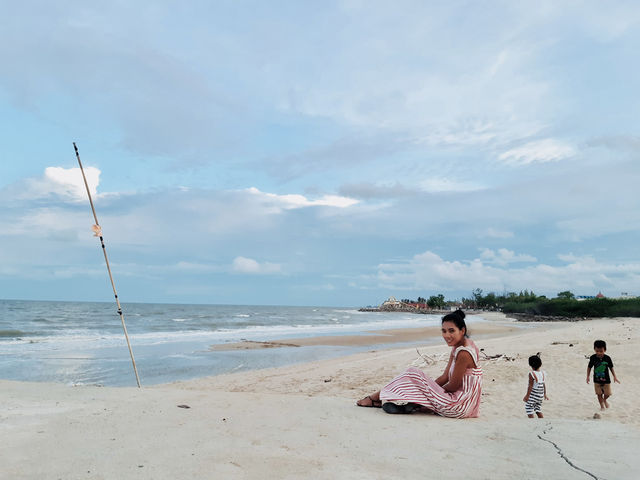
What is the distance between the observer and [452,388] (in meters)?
5.48

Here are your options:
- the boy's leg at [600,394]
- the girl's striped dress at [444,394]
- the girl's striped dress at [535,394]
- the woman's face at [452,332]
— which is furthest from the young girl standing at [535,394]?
the woman's face at [452,332]

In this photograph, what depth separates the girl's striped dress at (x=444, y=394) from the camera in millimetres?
5301

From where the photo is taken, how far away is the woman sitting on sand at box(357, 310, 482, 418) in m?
5.31

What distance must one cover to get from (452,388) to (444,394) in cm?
16

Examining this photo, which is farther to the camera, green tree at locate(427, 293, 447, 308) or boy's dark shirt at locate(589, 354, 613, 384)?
green tree at locate(427, 293, 447, 308)

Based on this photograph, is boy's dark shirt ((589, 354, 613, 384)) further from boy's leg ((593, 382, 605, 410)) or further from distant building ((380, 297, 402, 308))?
distant building ((380, 297, 402, 308))

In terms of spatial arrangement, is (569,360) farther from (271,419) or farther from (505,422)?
(271,419)

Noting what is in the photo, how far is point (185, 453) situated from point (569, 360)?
11.1 m

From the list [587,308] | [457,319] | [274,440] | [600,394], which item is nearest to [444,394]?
[457,319]

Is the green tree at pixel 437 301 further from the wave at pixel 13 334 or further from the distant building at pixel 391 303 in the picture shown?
the wave at pixel 13 334

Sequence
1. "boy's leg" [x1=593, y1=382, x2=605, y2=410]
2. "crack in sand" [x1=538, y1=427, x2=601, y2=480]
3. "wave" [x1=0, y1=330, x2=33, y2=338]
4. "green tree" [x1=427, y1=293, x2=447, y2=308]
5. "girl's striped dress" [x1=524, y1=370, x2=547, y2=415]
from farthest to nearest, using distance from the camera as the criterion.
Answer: "green tree" [x1=427, y1=293, x2=447, y2=308], "wave" [x1=0, y1=330, x2=33, y2=338], "boy's leg" [x1=593, y1=382, x2=605, y2=410], "girl's striped dress" [x1=524, y1=370, x2=547, y2=415], "crack in sand" [x1=538, y1=427, x2=601, y2=480]

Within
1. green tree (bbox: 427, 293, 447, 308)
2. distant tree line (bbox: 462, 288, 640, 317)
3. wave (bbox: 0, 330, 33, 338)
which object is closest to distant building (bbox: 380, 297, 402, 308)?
green tree (bbox: 427, 293, 447, 308)

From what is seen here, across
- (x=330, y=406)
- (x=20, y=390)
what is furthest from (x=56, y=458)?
(x=20, y=390)

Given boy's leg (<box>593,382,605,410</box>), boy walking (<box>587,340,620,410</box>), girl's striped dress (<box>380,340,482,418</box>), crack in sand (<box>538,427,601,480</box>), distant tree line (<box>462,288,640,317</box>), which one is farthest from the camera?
distant tree line (<box>462,288,640,317</box>)
